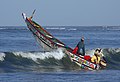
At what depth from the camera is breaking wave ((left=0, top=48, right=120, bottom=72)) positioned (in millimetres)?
32594

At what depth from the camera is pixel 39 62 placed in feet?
114

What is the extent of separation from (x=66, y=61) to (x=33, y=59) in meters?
2.38

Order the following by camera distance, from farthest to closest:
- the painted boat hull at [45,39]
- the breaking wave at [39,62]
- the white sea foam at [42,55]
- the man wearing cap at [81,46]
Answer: the white sea foam at [42,55] → the painted boat hull at [45,39] → the breaking wave at [39,62] → the man wearing cap at [81,46]

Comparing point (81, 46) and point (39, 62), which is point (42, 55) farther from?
point (81, 46)

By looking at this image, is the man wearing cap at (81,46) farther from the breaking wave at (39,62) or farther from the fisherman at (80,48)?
the breaking wave at (39,62)

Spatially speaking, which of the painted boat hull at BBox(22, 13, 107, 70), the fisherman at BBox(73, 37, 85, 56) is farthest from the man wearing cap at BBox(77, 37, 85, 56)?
Answer: the painted boat hull at BBox(22, 13, 107, 70)

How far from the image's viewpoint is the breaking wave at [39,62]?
3259 centimetres

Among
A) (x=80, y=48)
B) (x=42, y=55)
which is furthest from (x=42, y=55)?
(x=80, y=48)

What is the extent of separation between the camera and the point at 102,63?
32062 mm

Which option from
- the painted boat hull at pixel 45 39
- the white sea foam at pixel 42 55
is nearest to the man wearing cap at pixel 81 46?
the painted boat hull at pixel 45 39

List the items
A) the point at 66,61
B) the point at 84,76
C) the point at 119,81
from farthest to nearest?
the point at 66,61, the point at 84,76, the point at 119,81
